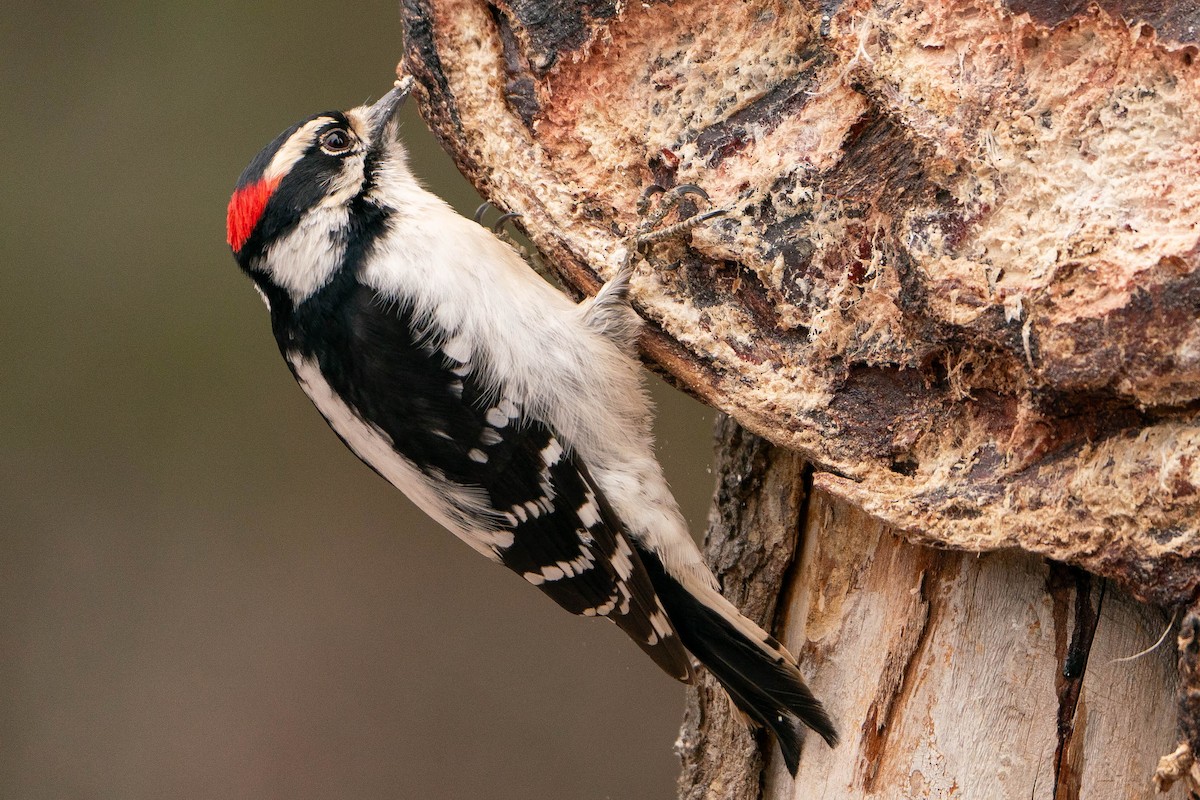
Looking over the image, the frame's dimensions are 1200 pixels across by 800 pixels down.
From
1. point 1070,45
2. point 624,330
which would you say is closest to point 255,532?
point 624,330

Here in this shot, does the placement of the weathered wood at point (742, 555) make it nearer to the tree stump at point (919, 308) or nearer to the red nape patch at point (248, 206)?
the tree stump at point (919, 308)

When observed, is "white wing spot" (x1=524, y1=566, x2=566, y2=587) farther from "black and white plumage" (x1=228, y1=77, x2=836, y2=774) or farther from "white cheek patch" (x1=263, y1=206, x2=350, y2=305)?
"white cheek patch" (x1=263, y1=206, x2=350, y2=305)

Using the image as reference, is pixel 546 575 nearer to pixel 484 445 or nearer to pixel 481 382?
pixel 484 445

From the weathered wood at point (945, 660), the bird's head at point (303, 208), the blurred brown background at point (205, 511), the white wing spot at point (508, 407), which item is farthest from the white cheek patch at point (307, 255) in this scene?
the blurred brown background at point (205, 511)

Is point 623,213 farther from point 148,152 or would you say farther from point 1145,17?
point 148,152

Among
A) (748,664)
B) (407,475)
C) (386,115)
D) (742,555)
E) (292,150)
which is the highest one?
(386,115)

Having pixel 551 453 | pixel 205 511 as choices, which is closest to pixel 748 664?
pixel 551 453
